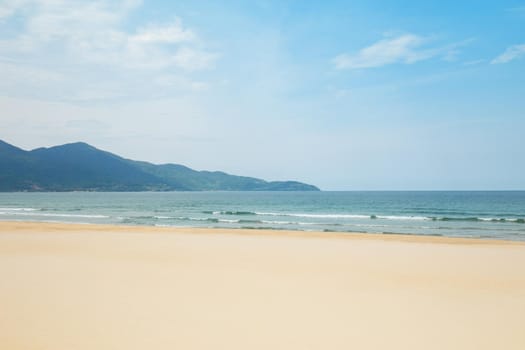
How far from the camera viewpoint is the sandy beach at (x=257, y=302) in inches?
186

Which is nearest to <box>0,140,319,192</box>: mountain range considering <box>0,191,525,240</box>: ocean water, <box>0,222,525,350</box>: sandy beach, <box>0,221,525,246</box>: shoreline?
<box>0,191,525,240</box>: ocean water

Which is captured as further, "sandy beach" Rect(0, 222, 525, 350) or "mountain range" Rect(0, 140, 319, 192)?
"mountain range" Rect(0, 140, 319, 192)

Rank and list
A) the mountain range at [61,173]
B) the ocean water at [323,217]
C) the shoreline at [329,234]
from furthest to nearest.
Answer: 1. the mountain range at [61,173]
2. the ocean water at [323,217]
3. the shoreline at [329,234]

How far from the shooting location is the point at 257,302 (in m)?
6.34

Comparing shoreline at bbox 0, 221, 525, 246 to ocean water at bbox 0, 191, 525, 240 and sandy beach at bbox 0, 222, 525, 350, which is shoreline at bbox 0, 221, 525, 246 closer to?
ocean water at bbox 0, 191, 525, 240

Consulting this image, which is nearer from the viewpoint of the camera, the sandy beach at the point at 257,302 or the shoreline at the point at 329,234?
the sandy beach at the point at 257,302

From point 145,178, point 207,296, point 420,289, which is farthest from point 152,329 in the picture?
point 145,178

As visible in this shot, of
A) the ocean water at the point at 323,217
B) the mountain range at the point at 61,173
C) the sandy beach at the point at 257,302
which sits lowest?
the ocean water at the point at 323,217

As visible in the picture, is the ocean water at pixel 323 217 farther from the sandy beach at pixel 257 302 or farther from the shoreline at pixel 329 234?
the sandy beach at pixel 257 302

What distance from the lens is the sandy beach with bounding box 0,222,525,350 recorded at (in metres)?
4.73

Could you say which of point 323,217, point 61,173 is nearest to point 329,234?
point 323,217

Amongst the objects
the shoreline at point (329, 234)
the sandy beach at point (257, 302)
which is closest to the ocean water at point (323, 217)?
the shoreline at point (329, 234)

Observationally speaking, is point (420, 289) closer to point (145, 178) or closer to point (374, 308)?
point (374, 308)

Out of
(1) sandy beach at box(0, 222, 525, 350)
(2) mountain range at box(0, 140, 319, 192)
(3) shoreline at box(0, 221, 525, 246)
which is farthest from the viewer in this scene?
(2) mountain range at box(0, 140, 319, 192)
